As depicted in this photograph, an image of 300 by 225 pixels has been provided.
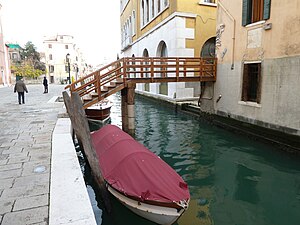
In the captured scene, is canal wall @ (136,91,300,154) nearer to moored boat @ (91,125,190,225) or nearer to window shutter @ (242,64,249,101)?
window shutter @ (242,64,249,101)

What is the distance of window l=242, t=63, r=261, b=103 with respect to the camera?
8797 mm

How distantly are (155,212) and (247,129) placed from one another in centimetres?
656

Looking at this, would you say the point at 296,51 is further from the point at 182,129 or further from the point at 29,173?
the point at 29,173

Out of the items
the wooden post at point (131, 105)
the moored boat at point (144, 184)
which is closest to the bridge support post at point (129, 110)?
the wooden post at point (131, 105)

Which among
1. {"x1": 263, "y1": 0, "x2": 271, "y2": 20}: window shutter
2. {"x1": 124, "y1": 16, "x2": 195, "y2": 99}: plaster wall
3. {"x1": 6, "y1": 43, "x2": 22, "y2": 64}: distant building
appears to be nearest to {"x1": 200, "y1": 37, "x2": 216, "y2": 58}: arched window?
{"x1": 124, "y1": 16, "x2": 195, "y2": 99}: plaster wall

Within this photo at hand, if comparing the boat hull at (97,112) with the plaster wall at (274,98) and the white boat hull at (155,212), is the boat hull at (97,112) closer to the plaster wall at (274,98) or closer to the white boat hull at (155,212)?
the plaster wall at (274,98)

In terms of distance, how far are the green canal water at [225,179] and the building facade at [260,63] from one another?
1.08 meters

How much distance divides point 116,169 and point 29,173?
1290 mm

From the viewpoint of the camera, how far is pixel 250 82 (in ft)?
29.9

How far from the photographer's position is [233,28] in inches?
375

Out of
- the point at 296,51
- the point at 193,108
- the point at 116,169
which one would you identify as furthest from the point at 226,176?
the point at 193,108

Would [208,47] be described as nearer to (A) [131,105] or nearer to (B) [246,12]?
(B) [246,12]

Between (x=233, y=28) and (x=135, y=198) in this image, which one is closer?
(x=135, y=198)

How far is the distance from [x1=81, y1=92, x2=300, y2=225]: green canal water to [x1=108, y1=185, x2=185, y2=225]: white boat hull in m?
0.41
